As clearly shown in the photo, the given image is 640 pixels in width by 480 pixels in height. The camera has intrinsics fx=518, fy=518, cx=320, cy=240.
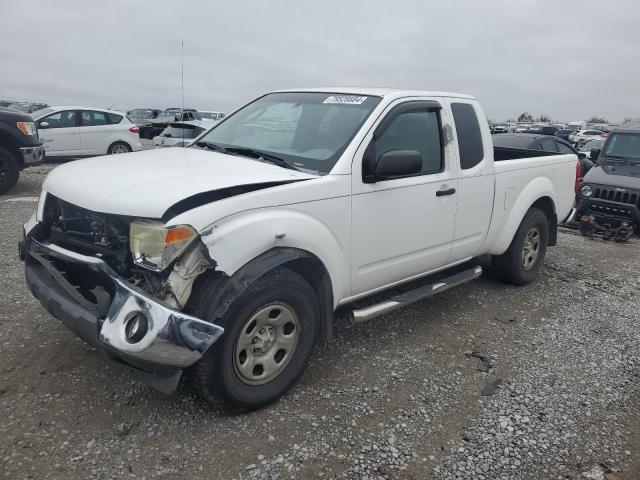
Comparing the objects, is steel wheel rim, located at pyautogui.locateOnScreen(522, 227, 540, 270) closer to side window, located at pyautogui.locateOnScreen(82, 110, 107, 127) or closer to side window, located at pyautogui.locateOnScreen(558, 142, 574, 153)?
side window, located at pyautogui.locateOnScreen(558, 142, 574, 153)

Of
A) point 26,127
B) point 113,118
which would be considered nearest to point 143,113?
point 113,118

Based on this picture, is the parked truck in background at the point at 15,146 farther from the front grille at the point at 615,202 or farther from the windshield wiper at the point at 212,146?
the front grille at the point at 615,202

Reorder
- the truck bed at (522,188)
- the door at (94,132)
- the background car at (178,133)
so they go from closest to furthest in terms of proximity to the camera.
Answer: the truck bed at (522,188), the background car at (178,133), the door at (94,132)

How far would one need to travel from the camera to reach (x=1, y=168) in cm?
897

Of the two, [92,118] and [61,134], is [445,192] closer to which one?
[61,134]

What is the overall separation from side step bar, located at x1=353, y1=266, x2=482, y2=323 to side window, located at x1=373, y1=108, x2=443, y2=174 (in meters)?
0.89

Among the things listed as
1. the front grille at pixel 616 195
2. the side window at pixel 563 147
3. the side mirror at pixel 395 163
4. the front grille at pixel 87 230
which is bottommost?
the front grille at pixel 616 195

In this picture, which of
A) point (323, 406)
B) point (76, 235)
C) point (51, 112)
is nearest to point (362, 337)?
point (323, 406)

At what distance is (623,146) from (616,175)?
3.03 feet

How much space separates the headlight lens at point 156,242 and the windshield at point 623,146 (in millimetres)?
9112

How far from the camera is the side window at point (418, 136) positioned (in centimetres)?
366

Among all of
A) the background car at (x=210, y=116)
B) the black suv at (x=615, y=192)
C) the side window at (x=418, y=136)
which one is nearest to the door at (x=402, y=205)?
the side window at (x=418, y=136)

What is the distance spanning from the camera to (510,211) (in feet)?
15.8

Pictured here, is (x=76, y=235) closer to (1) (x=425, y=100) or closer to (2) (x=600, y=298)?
(1) (x=425, y=100)
